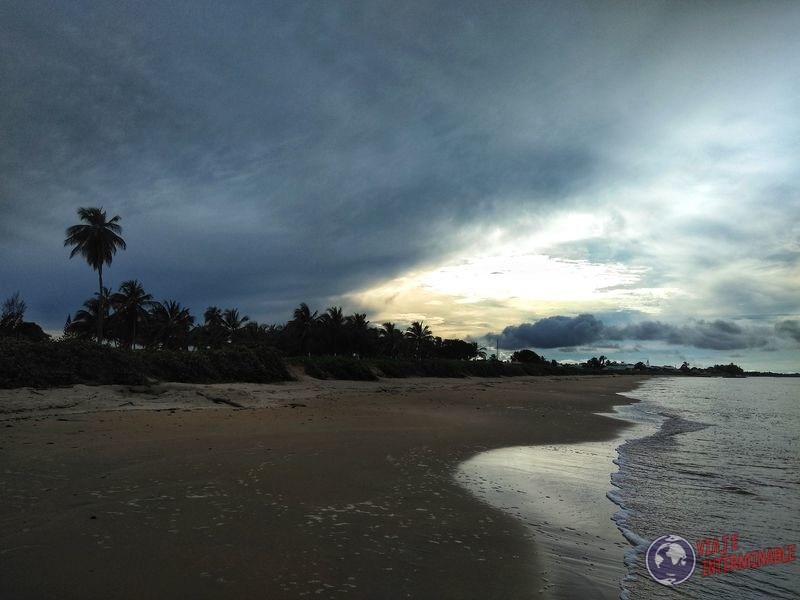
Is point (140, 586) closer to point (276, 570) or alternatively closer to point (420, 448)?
point (276, 570)

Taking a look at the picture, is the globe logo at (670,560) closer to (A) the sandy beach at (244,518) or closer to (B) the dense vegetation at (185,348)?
(A) the sandy beach at (244,518)

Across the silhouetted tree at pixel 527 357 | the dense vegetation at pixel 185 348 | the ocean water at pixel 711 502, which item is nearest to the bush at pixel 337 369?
A: the dense vegetation at pixel 185 348

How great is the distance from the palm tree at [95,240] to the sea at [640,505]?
4822 centimetres

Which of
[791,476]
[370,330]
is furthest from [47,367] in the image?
[370,330]

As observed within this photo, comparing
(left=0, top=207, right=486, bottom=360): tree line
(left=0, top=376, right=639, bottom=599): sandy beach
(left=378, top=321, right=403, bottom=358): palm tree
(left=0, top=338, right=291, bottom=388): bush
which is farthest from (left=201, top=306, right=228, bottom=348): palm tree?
(left=0, top=376, right=639, bottom=599): sandy beach

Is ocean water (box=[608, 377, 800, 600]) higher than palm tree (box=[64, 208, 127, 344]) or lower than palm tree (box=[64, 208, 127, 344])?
lower

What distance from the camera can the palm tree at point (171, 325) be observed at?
73.0 metres

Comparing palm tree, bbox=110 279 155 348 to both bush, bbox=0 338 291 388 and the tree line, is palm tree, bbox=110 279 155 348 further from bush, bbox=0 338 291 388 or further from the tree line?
bush, bbox=0 338 291 388

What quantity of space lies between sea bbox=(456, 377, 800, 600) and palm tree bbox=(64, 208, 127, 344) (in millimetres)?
48223

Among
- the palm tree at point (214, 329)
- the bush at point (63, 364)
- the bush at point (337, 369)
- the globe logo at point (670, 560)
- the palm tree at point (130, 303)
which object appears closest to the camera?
the globe logo at point (670, 560)

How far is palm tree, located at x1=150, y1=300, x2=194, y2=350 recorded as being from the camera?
73000mm

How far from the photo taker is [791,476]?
941 centimetres

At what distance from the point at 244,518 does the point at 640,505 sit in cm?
536

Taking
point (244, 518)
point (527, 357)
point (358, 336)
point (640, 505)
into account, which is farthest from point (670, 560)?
point (527, 357)
